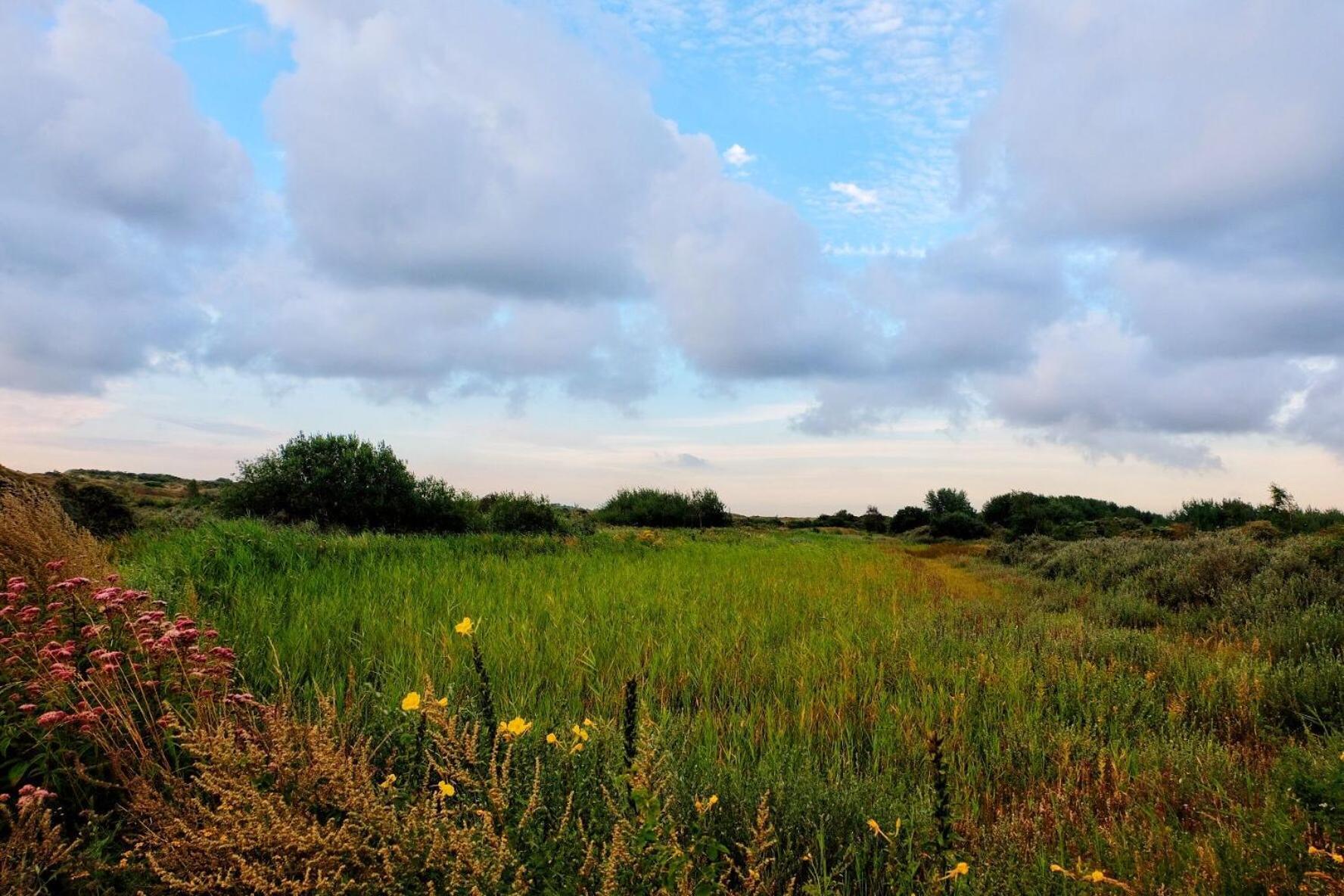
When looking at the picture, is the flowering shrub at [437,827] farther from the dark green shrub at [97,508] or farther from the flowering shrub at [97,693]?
the dark green shrub at [97,508]

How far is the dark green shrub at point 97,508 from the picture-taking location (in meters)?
14.8

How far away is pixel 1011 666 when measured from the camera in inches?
239

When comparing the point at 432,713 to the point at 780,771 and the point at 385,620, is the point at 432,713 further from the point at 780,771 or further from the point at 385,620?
the point at 385,620

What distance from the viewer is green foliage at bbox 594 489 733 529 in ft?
114

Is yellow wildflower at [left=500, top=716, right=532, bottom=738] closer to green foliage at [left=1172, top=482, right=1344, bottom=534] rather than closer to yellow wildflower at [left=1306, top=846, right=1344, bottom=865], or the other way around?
yellow wildflower at [left=1306, top=846, right=1344, bottom=865]

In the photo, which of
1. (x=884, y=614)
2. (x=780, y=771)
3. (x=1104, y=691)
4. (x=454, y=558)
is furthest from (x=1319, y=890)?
(x=454, y=558)

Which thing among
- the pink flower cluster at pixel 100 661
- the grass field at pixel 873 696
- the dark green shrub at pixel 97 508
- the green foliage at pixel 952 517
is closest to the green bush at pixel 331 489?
the dark green shrub at pixel 97 508

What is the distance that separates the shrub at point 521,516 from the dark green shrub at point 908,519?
1036 inches

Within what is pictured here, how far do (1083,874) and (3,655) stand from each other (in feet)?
→ 20.5

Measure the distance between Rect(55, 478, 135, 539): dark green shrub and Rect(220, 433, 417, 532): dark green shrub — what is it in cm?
418

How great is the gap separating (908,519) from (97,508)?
38207 mm

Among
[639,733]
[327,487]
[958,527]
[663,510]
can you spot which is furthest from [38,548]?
[958,527]

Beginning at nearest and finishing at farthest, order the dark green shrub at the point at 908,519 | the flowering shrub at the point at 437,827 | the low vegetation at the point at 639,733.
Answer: the flowering shrub at the point at 437,827 < the low vegetation at the point at 639,733 < the dark green shrub at the point at 908,519

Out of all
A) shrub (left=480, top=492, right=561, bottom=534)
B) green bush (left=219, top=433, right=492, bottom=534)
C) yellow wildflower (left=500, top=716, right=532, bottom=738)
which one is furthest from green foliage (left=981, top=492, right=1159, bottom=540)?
yellow wildflower (left=500, top=716, right=532, bottom=738)
